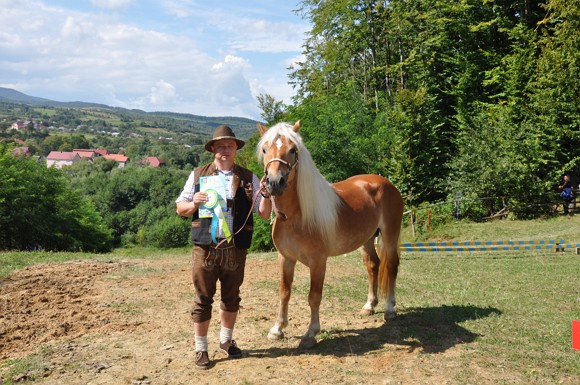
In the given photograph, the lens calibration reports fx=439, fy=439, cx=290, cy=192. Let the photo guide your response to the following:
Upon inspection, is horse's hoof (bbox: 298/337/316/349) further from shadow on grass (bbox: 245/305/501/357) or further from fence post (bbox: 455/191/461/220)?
fence post (bbox: 455/191/461/220)

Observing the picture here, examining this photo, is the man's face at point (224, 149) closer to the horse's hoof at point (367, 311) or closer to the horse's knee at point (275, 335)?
the horse's knee at point (275, 335)

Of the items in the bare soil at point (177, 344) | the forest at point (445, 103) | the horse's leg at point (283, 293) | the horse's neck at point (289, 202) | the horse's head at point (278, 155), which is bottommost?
the bare soil at point (177, 344)

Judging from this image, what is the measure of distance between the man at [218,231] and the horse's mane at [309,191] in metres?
0.39

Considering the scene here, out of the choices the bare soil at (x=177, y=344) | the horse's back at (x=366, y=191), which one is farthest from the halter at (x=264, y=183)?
the bare soil at (x=177, y=344)

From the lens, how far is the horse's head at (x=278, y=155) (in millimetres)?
4105

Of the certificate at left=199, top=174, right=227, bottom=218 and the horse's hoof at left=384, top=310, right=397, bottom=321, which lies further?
the horse's hoof at left=384, top=310, right=397, bottom=321

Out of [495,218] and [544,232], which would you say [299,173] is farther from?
[495,218]

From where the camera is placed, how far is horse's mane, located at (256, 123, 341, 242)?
14.8 ft

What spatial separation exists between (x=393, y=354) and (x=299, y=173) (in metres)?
2.15

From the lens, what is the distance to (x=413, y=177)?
24.0 meters

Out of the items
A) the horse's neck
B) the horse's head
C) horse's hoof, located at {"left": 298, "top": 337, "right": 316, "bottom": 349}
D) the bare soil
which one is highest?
the horse's head

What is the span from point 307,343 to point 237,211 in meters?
1.68

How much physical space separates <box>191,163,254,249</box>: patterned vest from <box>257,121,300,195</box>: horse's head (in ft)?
0.97

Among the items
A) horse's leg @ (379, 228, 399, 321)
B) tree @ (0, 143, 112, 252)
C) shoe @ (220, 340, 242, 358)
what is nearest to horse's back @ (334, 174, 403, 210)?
horse's leg @ (379, 228, 399, 321)
